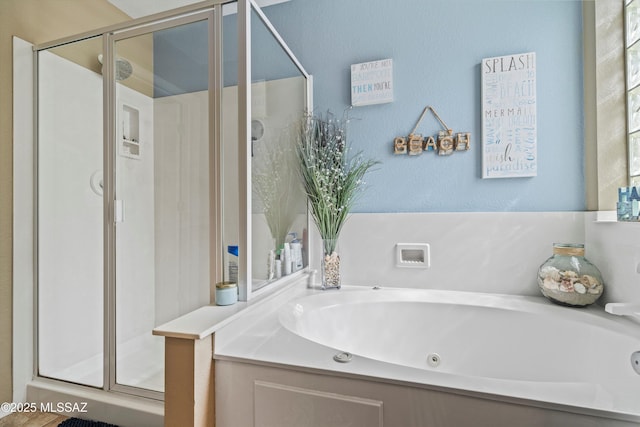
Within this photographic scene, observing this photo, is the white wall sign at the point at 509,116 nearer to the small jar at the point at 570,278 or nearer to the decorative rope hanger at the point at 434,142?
the decorative rope hanger at the point at 434,142

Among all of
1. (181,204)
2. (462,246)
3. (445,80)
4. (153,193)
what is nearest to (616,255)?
(462,246)

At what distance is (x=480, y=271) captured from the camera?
5.13 ft

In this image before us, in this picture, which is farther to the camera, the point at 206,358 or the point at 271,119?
the point at 271,119

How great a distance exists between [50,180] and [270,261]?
1.25 m

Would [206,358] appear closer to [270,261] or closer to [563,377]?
[270,261]

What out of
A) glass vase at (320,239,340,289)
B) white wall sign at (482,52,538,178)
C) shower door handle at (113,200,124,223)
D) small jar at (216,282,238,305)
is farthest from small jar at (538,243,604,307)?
shower door handle at (113,200,124,223)

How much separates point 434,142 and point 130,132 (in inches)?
58.6

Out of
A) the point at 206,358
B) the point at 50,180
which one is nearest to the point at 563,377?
the point at 206,358

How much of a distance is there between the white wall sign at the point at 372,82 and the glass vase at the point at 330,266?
2.59 feet

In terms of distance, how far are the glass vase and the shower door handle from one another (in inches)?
38.1

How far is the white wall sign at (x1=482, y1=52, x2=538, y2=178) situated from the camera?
1491mm

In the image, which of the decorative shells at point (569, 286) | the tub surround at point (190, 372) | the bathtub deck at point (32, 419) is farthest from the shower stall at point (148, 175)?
the decorative shells at point (569, 286)

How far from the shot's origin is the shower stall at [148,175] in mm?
1269

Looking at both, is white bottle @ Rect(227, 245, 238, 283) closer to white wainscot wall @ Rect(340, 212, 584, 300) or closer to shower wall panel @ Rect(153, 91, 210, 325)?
shower wall panel @ Rect(153, 91, 210, 325)
